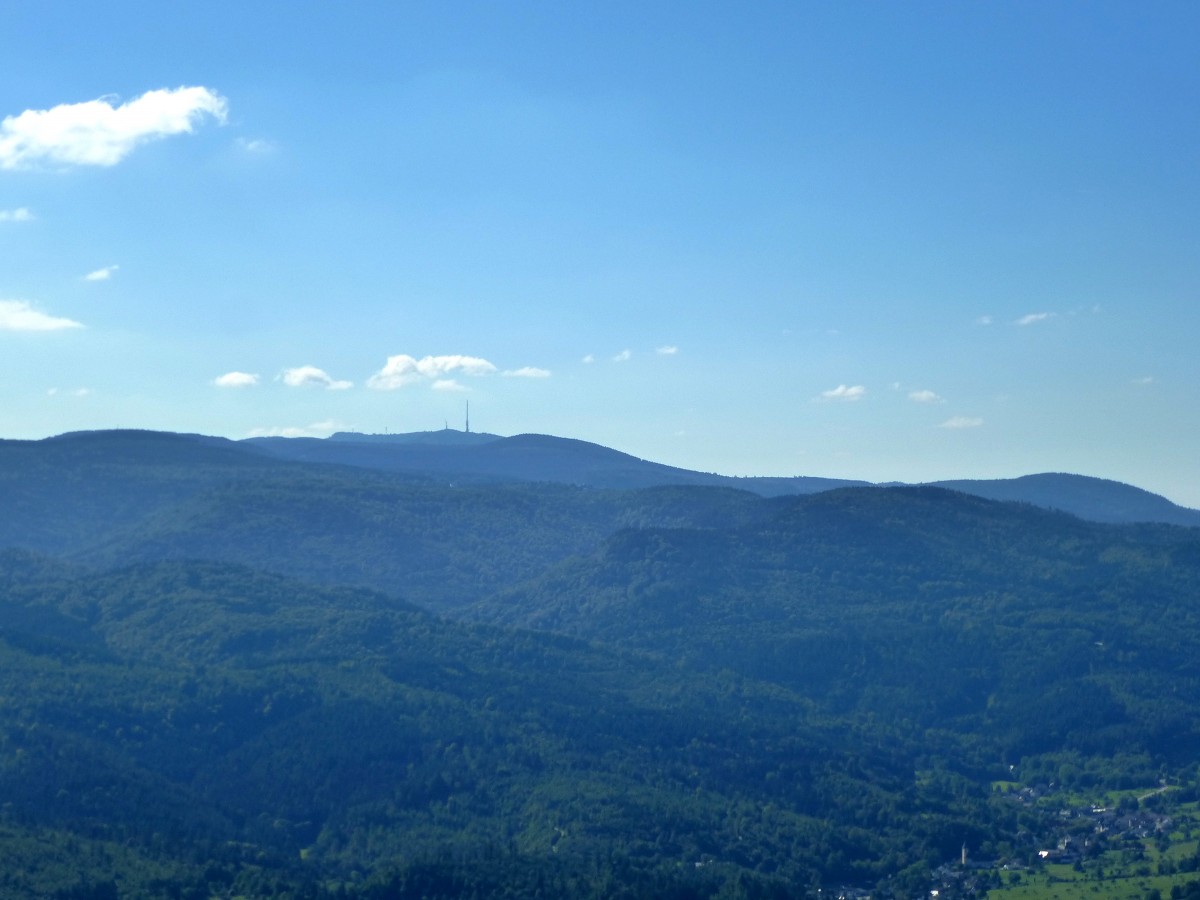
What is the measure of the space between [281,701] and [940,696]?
7649 cm

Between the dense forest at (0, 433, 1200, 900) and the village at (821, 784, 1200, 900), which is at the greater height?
the dense forest at (0, 433, 1200, 900)

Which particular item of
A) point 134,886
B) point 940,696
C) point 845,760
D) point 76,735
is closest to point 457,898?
point 134,886

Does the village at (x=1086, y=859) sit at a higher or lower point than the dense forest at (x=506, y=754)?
lower

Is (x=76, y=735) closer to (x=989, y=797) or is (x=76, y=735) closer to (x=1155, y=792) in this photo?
(x=989, y=797)

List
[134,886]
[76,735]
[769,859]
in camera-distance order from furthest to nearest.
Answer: [76,735], [769,859], [134,886]

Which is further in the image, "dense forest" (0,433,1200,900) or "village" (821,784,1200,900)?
"village" (821,784,1200,900)

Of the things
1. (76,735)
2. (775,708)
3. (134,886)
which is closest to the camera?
(134,886)

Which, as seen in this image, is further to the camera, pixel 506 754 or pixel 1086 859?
pixel 506 754

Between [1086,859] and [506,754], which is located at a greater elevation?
[506,754]

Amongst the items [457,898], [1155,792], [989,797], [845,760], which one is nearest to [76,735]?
[457,898]

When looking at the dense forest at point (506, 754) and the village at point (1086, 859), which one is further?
the village at point (1086, 859)

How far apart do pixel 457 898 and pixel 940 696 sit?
10066 cm

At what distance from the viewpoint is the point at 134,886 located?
9856 cm

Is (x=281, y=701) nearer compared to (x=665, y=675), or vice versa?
(x=281, y=701)
